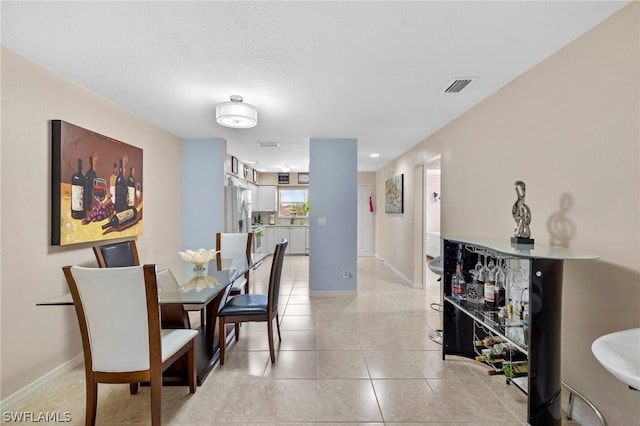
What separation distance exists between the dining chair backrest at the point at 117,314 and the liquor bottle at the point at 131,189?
183 centimetres

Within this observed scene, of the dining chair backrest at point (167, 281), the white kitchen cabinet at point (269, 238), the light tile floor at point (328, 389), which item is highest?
the dining chair backrest at point (167, 281)

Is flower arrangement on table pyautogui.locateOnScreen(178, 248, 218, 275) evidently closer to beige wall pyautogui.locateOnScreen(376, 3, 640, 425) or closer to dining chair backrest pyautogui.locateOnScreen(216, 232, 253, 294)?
dining chair backrest pyautogui.locateOnScreen(216, 232, 253, 294)

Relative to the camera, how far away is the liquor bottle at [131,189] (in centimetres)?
309

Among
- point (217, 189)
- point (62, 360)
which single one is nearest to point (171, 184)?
point (217, 189)

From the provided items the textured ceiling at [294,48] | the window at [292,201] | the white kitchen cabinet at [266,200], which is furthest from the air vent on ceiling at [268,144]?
the window at [292,201]

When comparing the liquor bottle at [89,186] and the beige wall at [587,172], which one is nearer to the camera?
the beige wall at [587,172]

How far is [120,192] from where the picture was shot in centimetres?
295

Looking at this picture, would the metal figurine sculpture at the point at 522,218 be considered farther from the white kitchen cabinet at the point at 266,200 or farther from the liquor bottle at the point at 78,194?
the white kitchen cabinet at the point at 266,200

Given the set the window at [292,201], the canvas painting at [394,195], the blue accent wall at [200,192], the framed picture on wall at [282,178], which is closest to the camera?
the blue accent wall at [200,192]

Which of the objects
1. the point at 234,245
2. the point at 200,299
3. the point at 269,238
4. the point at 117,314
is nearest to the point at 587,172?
the point at 200,299

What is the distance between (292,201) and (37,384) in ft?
22.4

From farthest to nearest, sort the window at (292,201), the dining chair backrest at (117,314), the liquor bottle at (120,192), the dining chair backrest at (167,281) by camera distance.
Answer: the window at (292,201) → the liquor bottle at (120,192) → the dining chair backrest at (167,281) → the dining chair backrest at (117,314)

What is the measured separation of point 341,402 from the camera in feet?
6.48

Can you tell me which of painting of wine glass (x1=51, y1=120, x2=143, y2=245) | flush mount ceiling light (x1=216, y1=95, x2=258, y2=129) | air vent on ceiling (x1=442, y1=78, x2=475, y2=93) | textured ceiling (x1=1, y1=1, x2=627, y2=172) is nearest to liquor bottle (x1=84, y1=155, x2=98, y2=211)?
painting of wine glass (x1=51, y1=120, x2=143, y2=245)
